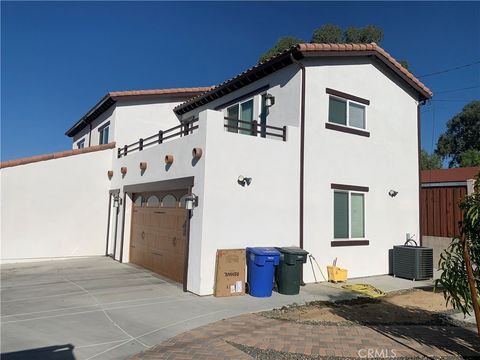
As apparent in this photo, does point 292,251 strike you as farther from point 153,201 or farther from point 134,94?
point 134,94

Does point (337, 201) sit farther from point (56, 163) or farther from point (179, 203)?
point (56, 163)

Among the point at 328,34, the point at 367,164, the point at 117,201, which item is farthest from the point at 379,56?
the point at 328,34

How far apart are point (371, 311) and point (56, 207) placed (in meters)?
11.8

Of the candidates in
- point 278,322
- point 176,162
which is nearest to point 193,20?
point 176,162

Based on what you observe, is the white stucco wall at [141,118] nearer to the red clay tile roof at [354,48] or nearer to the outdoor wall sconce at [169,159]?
the outdoor wall sconce at [169,159]

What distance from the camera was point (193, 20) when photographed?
1298 centimetres

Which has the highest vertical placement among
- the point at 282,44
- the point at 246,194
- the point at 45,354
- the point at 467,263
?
the point at 282,44

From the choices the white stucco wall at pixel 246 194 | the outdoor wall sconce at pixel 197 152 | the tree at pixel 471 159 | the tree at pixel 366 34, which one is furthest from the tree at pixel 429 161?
the outdoor wall sconce at pixel 197 152

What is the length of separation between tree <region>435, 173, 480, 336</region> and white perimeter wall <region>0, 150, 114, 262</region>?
13.3m

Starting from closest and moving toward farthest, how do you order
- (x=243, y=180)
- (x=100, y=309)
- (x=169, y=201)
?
(x=100, y=309) < (x=243, y=180) < (x=169, y=201)

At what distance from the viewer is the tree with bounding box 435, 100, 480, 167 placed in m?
47.6

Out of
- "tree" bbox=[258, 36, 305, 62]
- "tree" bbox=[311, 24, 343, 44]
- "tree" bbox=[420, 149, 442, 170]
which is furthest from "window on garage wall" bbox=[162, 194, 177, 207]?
"tree" bbox=[420, 149, 442, 170]

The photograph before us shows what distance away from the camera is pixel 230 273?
8.55 m

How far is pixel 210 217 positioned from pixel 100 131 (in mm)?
12011
